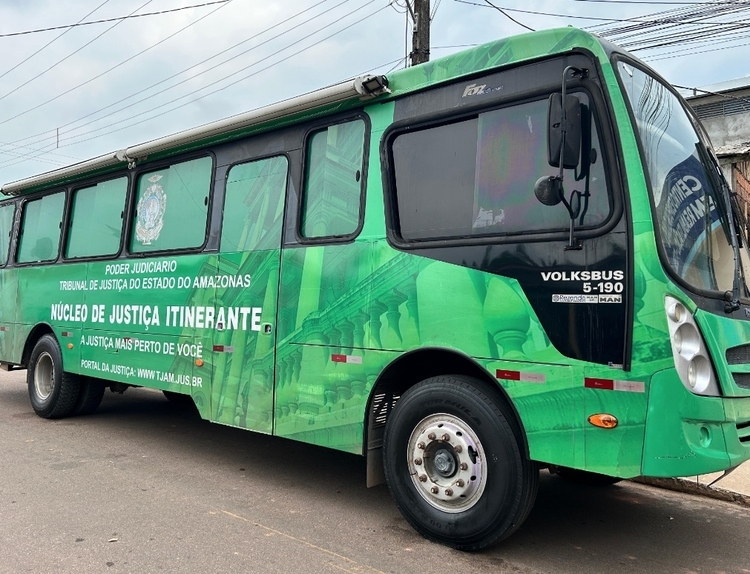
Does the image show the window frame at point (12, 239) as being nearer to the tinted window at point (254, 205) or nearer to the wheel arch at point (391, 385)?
the tinted window at point (254, 205)

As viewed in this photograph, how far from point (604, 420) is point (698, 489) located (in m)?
2.68

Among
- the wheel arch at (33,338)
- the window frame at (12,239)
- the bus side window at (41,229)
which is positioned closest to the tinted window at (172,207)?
the bus side window at (41,229)

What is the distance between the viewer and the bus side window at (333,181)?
192 inches

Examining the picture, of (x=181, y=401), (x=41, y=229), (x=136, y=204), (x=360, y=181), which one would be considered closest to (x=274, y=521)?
(x=360, y=181)

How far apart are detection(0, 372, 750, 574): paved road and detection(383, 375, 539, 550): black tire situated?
0.19 m

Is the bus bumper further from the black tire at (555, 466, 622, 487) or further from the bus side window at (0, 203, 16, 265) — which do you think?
the bus side window at (0, 203, 16, 265)

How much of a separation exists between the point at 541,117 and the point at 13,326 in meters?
7.98

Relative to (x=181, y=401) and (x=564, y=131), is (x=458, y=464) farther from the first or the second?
(x=181, y=401)

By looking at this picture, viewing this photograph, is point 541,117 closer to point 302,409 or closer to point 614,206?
point 614,206

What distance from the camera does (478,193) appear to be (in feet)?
13.7

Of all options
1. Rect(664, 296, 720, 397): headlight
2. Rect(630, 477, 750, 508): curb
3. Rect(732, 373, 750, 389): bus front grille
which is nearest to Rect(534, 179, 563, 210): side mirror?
Rect(664, 296, 720, 397): headlight

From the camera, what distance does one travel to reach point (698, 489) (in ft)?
18.1

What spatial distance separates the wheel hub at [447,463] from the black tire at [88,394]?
5.37m

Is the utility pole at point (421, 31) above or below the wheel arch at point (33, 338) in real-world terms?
above
